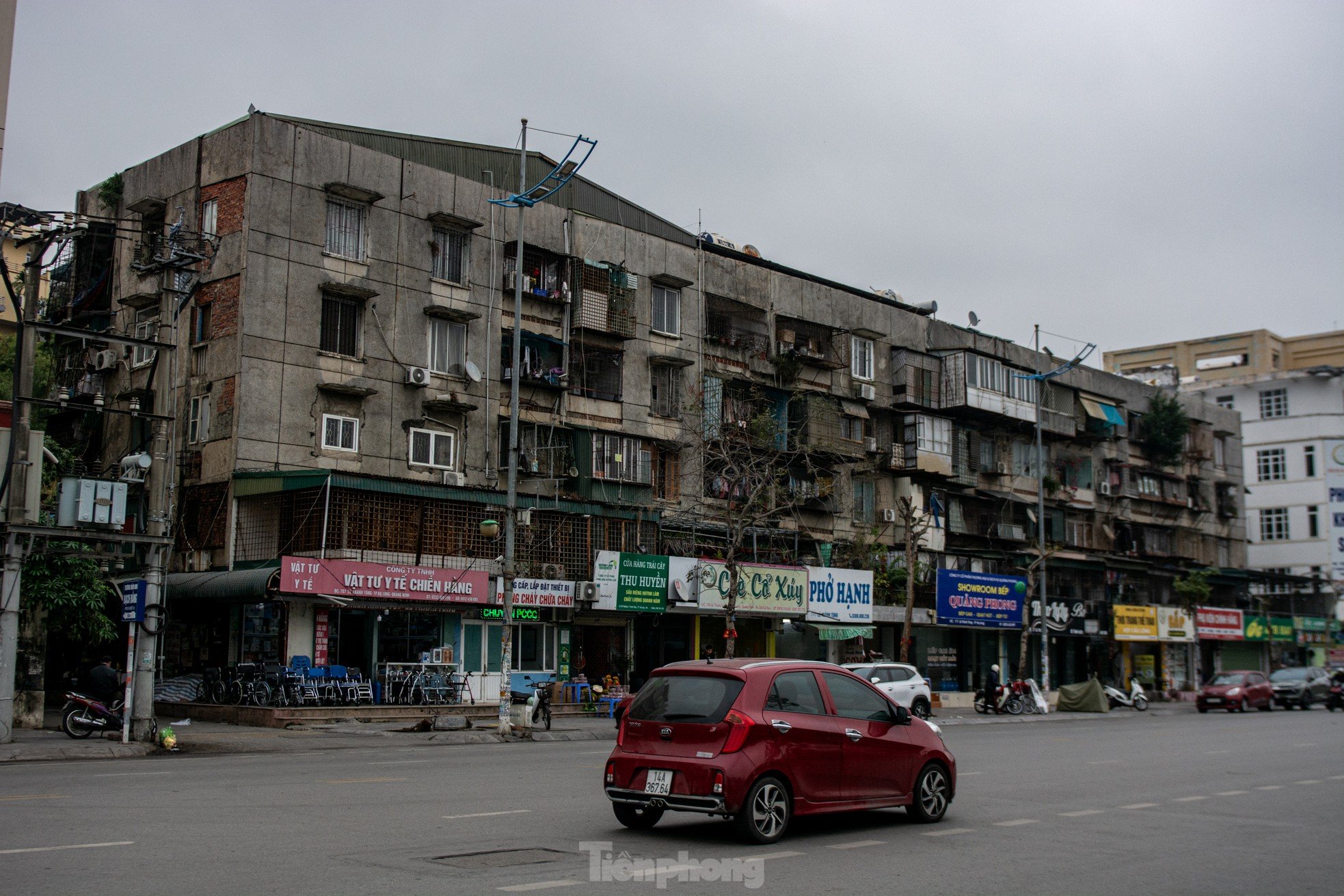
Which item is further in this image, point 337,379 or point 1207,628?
point 1207,628

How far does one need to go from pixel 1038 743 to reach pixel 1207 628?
141ft

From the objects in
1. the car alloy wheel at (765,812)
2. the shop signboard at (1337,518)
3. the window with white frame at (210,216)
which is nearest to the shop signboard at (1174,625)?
the shop signboard at (1337,518)

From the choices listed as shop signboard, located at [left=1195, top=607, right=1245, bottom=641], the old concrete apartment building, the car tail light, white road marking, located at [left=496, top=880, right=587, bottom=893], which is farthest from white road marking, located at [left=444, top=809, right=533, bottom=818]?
shop signboard, located at [left=1195, top=607, right=1245, bottom=641]

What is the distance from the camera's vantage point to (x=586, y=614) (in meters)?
36.9

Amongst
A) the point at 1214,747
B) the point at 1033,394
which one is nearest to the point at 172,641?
the point at 1214,747

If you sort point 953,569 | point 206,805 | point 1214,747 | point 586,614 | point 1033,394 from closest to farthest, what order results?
point 206,805 < point 1214,747 < point 586,614 < point 953,569 < point 1033,394

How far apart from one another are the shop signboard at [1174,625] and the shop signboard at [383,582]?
1522 inches

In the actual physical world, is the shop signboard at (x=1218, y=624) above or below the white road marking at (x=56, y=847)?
above

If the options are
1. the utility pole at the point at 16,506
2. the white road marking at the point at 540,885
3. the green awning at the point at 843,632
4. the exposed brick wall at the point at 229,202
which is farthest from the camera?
the green awning at the point at 843,632

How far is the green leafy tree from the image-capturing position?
6247 centimetres

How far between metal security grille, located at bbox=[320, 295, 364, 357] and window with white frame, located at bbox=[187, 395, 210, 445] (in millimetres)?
3343

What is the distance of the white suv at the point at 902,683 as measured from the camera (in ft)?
101

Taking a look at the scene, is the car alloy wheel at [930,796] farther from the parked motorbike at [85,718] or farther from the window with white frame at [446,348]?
the window with white frame at [446,348]

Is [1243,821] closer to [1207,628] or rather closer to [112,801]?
[112,801]
